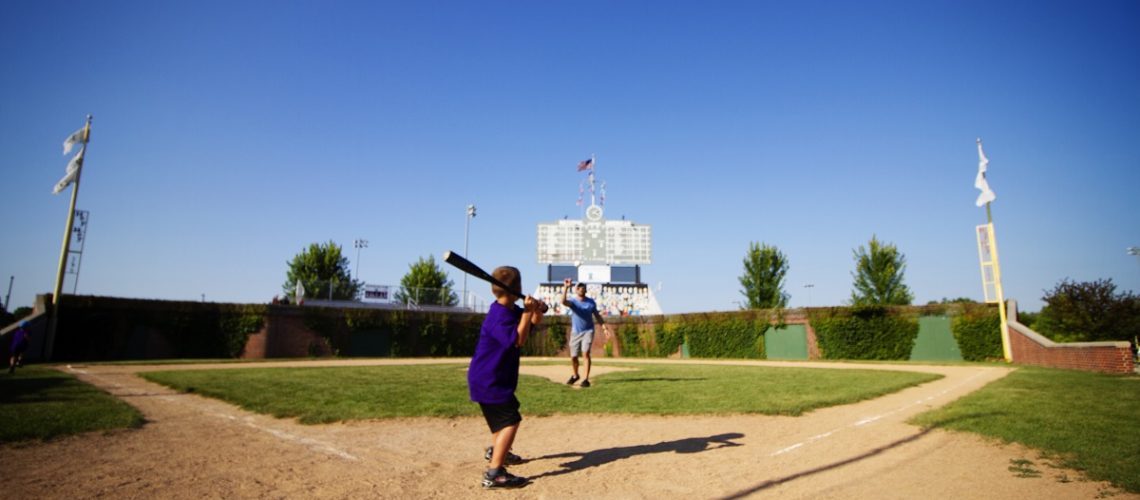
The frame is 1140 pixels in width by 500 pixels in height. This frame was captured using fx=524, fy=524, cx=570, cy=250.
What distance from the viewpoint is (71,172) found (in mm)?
22500

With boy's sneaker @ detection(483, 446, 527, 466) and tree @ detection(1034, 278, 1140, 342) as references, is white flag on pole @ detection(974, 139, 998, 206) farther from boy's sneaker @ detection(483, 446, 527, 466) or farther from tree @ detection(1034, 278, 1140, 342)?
boy's sneaker @ detection(483, 446, 527, 466)

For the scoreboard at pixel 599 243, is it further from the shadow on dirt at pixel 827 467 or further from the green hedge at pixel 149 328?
the shadow on dirt at pixel 827 467

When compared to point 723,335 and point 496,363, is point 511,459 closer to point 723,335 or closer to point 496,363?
point 496,363

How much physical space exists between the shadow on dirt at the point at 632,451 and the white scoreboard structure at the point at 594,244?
57829 mm

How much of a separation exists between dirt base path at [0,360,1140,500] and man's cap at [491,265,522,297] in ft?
5.17

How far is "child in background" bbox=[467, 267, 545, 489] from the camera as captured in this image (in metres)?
4.24

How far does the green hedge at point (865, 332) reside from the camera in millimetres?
25594

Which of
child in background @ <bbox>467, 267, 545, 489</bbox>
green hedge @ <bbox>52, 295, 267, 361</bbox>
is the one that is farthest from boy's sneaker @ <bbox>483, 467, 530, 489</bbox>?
green hedge @ <bbox>52, 295, 267, 361</bbox>

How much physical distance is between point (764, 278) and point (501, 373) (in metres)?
42.9

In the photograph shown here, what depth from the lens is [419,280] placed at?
181 feet

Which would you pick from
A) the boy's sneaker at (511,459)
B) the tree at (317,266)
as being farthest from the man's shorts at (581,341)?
the tree at (317,266)

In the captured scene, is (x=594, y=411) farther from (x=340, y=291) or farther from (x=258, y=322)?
(x=340, y=291)

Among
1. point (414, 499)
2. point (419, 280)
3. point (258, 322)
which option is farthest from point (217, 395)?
point (419, 280)

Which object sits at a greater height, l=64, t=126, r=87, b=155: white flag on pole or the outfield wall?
l=64, t=126, r=87, b=155: white flag on pole
